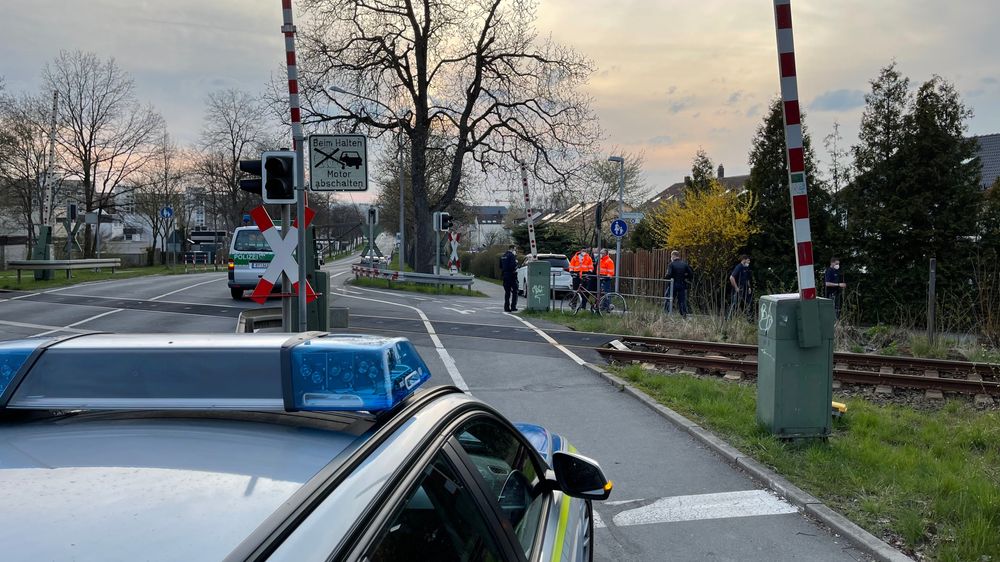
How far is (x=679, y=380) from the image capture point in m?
10.2

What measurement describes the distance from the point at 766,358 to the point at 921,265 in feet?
60.0

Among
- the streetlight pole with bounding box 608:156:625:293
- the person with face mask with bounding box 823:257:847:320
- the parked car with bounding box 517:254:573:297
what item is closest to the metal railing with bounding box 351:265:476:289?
the parked car with bounding box 517:254:573:297

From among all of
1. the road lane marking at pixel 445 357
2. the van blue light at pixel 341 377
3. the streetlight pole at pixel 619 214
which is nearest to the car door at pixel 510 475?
the van blue light at pixel 341 377

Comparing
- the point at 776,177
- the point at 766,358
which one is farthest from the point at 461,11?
the point at 766,358

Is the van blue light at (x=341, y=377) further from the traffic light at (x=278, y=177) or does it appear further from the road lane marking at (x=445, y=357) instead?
the traffic light at (x=278, y=177)

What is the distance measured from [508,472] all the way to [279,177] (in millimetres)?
6996

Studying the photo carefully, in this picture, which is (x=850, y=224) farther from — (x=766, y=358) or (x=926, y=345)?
(x=766, y=358)

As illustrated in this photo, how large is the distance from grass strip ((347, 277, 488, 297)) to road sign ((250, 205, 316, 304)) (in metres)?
19.5

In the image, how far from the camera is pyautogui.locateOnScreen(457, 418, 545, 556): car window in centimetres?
244

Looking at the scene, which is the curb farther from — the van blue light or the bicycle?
the bicycle

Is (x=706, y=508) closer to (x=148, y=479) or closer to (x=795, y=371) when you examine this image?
(x=795, y=371)

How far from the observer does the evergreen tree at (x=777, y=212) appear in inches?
952

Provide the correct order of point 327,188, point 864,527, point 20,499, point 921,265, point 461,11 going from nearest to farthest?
point 20,499 < point 864,527 < point 327,188 < point 921,265 < point 461,11

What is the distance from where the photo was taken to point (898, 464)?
20.2ft
